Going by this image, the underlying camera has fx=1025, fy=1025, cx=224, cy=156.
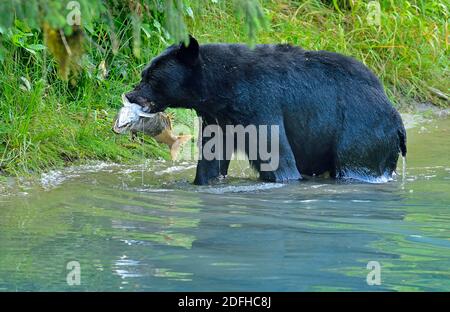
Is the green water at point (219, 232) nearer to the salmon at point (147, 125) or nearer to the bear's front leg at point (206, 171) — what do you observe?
the bear's front leg at point (206, 171)

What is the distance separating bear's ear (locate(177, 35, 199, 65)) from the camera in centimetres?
723

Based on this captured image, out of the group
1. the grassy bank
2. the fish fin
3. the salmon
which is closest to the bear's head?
the salmon

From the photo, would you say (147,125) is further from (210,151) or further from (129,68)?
(129,68)

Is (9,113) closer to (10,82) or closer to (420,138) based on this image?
(10,82)

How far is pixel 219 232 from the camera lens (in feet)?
19.2

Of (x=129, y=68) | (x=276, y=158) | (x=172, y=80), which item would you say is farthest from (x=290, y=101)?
(x=129, y=68)

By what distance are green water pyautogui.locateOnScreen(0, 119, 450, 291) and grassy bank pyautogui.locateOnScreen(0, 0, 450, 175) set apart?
36cm

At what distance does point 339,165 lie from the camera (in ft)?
25.4

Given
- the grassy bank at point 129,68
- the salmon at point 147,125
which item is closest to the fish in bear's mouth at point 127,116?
the salmon at point 147,125

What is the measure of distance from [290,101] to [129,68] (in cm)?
227

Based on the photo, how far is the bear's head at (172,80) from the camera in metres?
7.31

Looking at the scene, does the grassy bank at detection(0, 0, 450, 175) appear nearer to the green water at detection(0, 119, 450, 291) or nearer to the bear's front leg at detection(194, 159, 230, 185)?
the green water at detection(0, 119, 450, 291)

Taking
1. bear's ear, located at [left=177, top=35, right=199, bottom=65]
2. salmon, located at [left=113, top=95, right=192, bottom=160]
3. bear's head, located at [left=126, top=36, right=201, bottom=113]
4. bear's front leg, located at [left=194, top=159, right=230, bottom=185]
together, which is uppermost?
bear's ear, located at [left=177, top=35, right=199, bottom=65]
